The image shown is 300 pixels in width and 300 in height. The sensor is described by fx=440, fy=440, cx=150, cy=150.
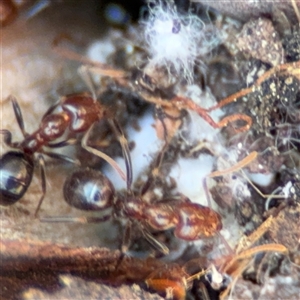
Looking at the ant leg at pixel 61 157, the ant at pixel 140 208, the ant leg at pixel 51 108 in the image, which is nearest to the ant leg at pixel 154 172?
the ant at pixel 140 208

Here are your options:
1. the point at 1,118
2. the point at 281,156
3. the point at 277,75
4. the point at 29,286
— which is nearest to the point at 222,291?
the point at 281,156

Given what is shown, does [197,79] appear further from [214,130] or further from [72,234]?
[72,234]

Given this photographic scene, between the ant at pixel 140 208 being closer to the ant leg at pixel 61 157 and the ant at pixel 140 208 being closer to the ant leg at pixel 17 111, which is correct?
the ant leg at pixel 61 157

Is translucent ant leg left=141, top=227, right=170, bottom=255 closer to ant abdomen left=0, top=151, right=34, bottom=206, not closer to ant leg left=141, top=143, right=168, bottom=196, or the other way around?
ant leg left=141, top=143, right=168, bottom=196

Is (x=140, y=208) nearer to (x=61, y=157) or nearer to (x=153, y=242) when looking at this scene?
(x=153, y=242)

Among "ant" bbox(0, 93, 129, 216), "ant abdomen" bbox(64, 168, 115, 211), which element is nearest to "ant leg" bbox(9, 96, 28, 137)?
"ant" bbox(0, 93, 129, 216)

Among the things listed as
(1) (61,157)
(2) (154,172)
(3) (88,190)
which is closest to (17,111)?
(1) (61,157)
